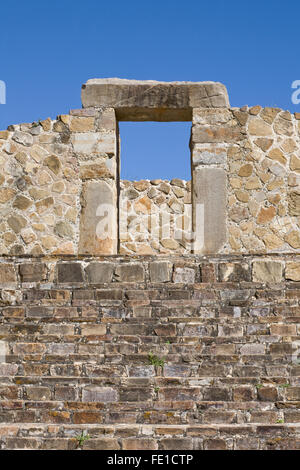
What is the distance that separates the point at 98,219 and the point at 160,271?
7.16 feet

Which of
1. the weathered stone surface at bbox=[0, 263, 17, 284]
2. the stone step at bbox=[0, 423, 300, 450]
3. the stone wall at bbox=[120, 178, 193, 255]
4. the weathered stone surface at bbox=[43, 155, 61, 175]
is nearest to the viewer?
the stone step at bbox=[0, 423, 300, 450]

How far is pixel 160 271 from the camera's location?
4805 millimetres

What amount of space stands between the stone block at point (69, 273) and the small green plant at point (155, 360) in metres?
0.87

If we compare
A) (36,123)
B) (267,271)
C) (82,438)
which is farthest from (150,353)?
(36,123)

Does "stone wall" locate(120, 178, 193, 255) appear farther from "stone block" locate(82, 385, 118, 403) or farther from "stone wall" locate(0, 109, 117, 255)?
"stone block" locate(82, 385, 118, 403)

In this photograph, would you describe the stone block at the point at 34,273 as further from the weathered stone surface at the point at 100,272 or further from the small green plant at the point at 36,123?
the small green plant at the point at 36,123

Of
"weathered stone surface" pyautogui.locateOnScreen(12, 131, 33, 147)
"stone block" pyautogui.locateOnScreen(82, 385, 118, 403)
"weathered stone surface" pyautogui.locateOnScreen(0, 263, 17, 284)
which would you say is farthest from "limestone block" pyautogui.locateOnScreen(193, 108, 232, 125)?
"stone block" pyautogui.locateOnScreen(82, 385, 118, 403)

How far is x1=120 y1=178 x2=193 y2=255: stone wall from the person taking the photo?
32.7 ft

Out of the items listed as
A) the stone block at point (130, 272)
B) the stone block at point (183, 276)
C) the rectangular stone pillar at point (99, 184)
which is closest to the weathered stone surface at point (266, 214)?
the rectangular stone pillar at point (99, 184)

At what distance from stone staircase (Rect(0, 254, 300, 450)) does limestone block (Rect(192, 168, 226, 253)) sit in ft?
6.20

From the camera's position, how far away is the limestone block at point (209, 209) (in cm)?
679

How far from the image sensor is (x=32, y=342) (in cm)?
457

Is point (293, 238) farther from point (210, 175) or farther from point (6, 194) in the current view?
point (6, 194)

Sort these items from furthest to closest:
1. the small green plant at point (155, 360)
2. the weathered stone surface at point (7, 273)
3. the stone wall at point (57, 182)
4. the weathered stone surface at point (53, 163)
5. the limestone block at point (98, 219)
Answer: the weathered stone surface at point (53, 163), the stone wall at point (57, 182), the limestone block at point (98, 219), the weathered stone surface at point (7, 273), the small green plant at point (155, 360)
